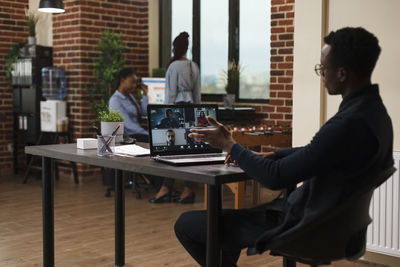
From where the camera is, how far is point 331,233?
1994 millimetres

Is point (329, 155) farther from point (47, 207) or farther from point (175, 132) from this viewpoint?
point (47, 207)

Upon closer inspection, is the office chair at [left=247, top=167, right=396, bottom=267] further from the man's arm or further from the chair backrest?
the man's arm

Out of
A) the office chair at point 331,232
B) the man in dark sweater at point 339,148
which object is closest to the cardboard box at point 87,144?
the man in dark sweater at point 339,148

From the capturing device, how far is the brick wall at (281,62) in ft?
19.0

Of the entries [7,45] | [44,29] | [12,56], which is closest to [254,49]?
[44,29]

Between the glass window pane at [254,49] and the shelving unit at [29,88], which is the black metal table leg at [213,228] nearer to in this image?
the glass window pane at [254,49]

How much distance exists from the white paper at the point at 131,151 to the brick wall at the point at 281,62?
3.14 meters

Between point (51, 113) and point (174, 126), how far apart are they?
166 inches

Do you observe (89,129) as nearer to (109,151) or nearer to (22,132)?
(22,132)

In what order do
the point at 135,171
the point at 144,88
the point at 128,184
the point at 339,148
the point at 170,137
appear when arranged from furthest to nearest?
the point at 144,88, the point at 128,184, the point at 170,137, the point at 135,171, the point at 339,148

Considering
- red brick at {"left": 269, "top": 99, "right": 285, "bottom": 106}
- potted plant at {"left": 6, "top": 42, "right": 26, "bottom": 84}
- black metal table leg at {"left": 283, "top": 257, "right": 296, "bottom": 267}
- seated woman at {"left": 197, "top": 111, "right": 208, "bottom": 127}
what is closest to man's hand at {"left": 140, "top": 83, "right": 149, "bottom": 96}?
red brick at {"left": 269, "top": 99, "right": 285, "bottom": 106}

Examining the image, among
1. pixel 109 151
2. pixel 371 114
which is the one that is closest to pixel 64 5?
pixel 109 151

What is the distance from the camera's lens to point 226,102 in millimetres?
5926

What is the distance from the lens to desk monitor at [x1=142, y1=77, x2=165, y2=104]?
6.53 meters
